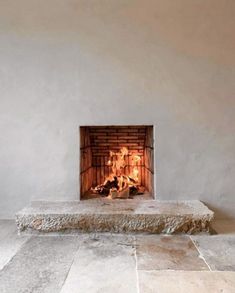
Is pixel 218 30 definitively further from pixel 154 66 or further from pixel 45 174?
pixel 45 174

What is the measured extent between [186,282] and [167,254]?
46 centimetres

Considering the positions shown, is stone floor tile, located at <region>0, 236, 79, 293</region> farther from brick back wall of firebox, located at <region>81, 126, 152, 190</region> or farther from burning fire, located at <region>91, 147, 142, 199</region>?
brick back wall of firebox, located at <region>81, 126, 152, 190</region>

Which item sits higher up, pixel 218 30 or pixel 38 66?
pixel 218 30

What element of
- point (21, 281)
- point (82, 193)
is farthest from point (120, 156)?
point (21, 281)

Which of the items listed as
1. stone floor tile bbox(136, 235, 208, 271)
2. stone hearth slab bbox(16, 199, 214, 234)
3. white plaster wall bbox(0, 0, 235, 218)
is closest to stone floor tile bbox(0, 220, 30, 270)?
stone hearth slab bbox(16, 199, 214, 234)

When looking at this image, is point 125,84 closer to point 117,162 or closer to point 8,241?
point 117,162

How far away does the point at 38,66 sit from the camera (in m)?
3.44

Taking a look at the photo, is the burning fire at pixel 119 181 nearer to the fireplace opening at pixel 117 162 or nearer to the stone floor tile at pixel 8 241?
the fireplace opening at pixel 117 162

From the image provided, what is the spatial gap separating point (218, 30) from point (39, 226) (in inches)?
105

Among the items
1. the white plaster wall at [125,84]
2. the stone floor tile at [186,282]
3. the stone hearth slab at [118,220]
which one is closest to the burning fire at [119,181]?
the white plaster wall at [125,84]

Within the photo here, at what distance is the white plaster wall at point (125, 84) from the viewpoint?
3395mm

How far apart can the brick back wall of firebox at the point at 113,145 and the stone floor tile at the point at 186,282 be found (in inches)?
66.8

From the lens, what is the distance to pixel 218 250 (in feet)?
8.43

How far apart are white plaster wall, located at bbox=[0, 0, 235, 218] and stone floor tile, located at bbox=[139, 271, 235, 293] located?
4.28ft
